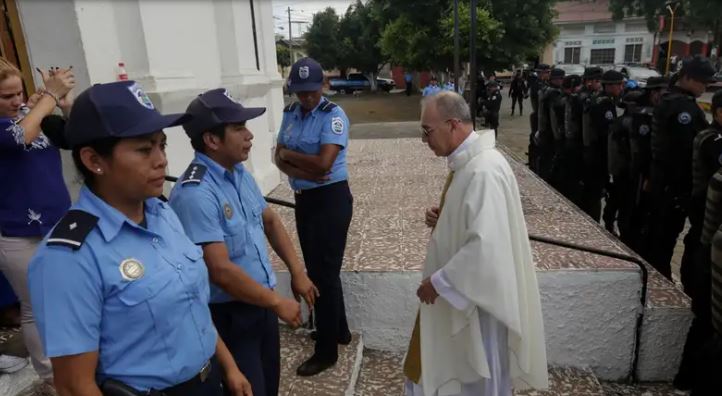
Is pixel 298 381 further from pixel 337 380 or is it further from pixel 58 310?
pixel 58 310

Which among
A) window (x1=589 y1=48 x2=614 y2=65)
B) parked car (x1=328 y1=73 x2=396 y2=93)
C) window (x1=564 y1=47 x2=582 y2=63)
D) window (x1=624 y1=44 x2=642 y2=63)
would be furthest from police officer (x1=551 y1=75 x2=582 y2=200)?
window (x1=624 y1=44 x2=642 y2=63)

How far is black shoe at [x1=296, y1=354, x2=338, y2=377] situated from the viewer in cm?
284

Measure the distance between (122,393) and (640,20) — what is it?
2157 inches

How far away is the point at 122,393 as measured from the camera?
1.22m

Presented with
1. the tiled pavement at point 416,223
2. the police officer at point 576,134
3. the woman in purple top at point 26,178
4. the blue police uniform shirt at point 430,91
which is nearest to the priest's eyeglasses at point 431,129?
the blue police uniform shirt at point 430,91

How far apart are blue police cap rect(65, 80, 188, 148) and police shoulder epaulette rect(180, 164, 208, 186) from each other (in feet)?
1.60

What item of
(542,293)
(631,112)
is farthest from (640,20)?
(542,293)

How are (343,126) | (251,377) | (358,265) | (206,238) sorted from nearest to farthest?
(206,238), (251,377), (343,126), (358,265)

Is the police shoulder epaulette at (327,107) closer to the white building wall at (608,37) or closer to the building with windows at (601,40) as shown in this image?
the building with windows at (601,40)

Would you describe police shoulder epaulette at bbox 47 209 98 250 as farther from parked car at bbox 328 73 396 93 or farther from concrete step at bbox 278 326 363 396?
parked car at bbox 328 73 396 93

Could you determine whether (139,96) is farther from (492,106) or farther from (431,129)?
(492,106)

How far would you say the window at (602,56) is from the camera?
153ft

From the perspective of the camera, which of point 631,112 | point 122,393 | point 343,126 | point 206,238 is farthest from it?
point 631,112

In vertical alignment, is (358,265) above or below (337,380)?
above
